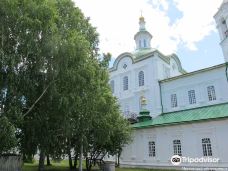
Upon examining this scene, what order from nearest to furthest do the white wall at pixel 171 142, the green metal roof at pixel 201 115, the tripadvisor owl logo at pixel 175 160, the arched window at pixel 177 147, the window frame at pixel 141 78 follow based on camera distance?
the white wall at pixel 171 142 < the green metal roof at pixel 201 115 < the tripadvisor owl logo at pixel 175 160 < the arched window at pixel 177 147 < the window frame at pixel 141 78

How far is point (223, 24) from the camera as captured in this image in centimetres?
2688

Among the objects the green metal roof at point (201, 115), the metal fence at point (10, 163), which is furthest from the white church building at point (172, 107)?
the metal fence at point (10, 163)

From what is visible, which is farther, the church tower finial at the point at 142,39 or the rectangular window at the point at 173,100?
the church tower finial at the point at 142,39

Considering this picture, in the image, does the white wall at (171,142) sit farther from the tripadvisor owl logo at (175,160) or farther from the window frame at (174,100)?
the window frame at (174,100)

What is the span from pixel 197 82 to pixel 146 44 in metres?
12.0

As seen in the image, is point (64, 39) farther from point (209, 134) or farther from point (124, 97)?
point (124, 97)

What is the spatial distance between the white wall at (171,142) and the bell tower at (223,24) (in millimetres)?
9064

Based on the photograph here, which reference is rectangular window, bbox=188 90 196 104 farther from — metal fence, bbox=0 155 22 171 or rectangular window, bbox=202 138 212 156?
metal fence, bbox=0 155 22 171

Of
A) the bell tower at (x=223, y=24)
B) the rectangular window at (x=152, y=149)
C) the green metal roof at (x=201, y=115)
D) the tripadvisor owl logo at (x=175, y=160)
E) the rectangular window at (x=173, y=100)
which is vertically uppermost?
the bell tower at (x=223, y=24)

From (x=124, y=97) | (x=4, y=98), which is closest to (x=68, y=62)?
(x=4, y=98)

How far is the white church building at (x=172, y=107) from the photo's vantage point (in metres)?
21.2

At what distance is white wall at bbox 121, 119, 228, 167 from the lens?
806 inches

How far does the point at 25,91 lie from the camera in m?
13.9

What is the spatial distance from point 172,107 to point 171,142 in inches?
261
